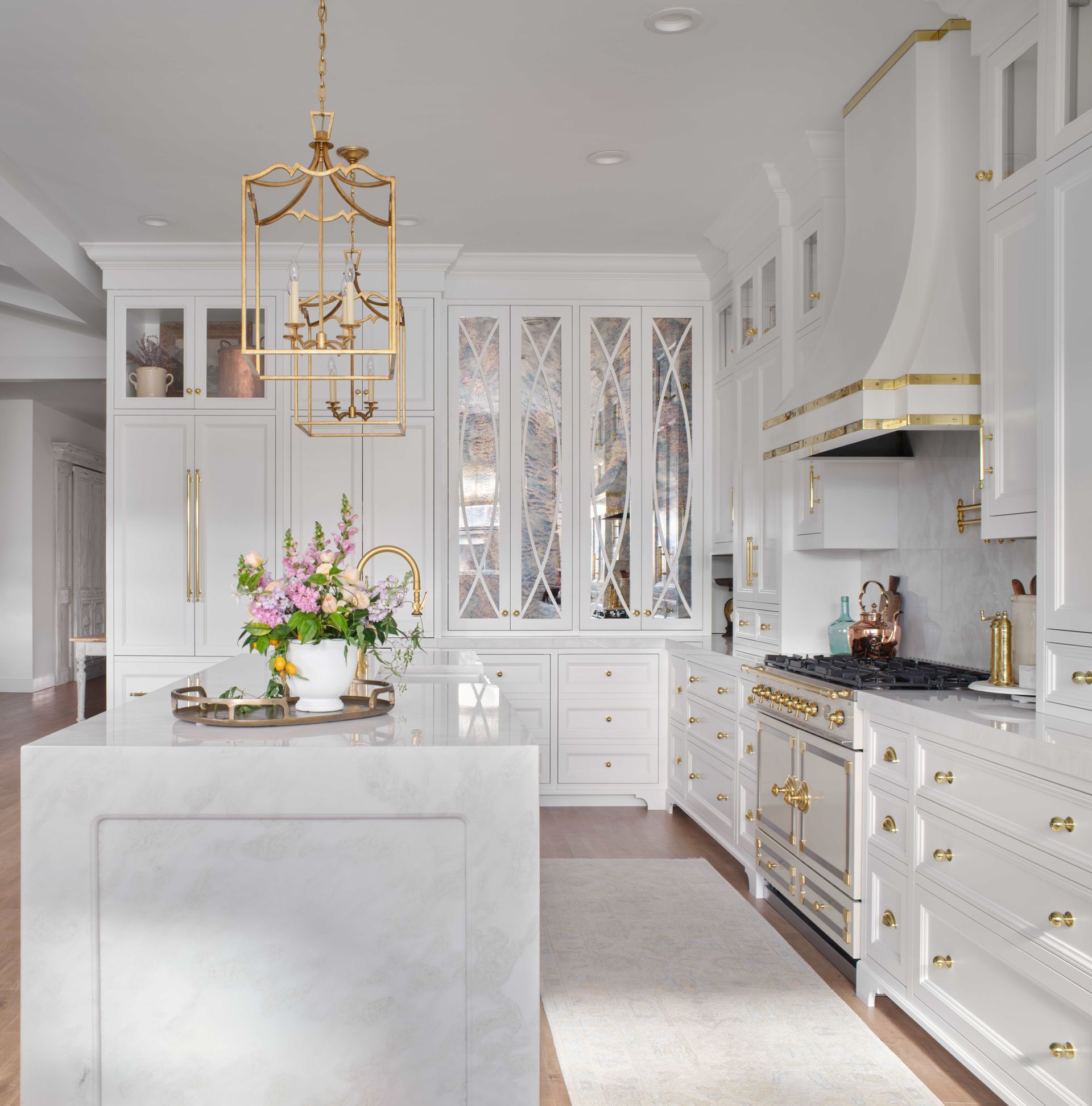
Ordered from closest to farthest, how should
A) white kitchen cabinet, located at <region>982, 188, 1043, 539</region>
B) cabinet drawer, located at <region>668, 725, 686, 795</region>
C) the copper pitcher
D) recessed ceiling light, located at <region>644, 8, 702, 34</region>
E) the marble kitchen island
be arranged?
the marble kitchen island
white kitchen cabinet, located at <region>982, 188, 1043, 539</region>
recessed ceiling light, located at <region>644, 8, 702, 34</region>
the copper pitcher
cabinet drawer, located at <region>668, 725, 686, 795</region>

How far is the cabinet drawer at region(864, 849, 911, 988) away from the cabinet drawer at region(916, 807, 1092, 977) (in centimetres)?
14

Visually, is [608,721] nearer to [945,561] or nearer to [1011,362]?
[945,561]

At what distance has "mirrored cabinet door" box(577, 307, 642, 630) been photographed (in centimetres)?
534

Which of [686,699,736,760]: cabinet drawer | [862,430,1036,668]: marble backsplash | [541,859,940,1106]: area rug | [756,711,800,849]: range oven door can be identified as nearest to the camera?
[541,859,940,1106]: area rug

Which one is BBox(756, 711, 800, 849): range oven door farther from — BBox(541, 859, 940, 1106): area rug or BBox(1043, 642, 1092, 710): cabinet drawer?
BBox(1043, 642, 1092, 710): cabinet drawer

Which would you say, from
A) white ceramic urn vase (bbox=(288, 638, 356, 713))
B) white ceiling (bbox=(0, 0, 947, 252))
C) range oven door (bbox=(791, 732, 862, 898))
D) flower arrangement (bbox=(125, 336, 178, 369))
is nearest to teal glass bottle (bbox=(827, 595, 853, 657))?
range oven door (bbox=(791, 732, 862, 898))

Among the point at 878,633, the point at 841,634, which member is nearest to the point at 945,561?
the point at 878,633

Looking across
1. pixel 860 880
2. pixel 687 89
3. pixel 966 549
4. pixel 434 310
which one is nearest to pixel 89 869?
pixel 860 880

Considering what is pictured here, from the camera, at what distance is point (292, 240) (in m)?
5.04

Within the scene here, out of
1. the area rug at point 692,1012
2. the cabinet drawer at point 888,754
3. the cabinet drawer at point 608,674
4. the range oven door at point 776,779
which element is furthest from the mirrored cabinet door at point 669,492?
the cabinet drawer at point 888,754

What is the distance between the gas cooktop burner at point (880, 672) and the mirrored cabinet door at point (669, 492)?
1621 mm

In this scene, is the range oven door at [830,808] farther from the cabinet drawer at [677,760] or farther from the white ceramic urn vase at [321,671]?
the cabinet drawer at [677,760]

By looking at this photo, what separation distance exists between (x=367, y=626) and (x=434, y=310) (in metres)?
3.35

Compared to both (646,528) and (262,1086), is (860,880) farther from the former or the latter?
(646,528)
